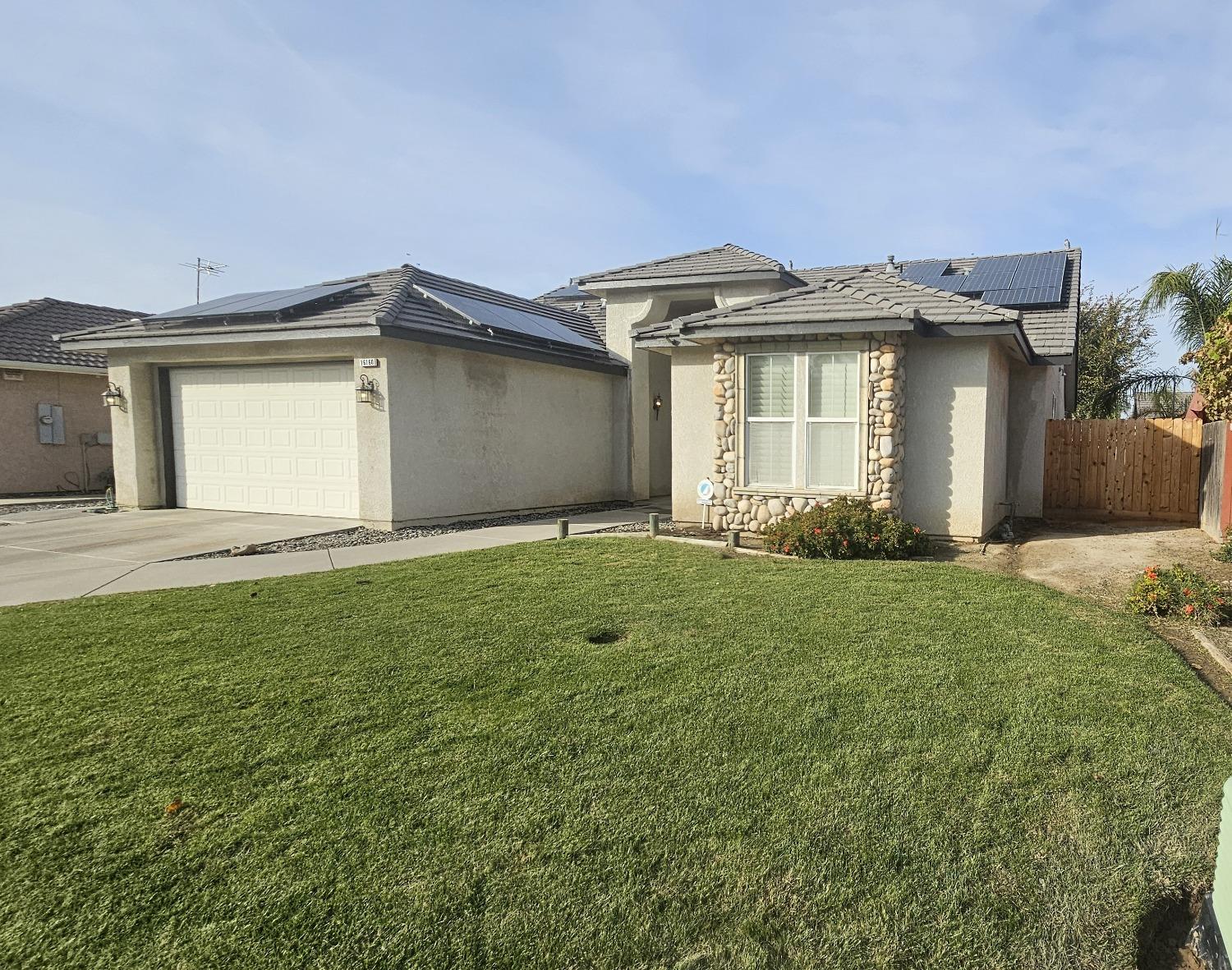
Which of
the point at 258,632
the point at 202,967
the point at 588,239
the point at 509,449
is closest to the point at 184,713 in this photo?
the point at 258,632

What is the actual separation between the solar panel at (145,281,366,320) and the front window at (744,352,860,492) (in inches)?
324

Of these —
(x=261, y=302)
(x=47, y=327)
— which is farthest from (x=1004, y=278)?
(x=47, y=327)

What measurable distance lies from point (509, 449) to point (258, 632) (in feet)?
29.4

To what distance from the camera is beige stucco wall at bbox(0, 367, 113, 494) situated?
18.8m

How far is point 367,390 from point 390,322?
1227mm

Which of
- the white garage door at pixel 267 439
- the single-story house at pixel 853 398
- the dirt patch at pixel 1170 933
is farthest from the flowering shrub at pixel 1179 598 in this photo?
the white garage door at pixel 267 439

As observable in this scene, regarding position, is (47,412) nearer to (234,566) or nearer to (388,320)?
(388,320)

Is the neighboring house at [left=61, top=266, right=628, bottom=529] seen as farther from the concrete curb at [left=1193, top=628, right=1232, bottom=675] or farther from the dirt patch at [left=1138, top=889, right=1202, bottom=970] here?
the dirt patch at [left=1138, top=889, right=1202, bottom=970]

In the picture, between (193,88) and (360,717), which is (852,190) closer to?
(193,88)

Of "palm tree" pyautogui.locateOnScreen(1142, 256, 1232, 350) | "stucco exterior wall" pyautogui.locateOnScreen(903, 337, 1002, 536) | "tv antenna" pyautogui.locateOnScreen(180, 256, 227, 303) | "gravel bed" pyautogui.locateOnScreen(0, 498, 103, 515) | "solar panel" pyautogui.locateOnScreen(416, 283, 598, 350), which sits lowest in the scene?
"gravel bed" pyautogui.locateOnScreen(0, 498, 103, 515)

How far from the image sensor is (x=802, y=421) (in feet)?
35.9

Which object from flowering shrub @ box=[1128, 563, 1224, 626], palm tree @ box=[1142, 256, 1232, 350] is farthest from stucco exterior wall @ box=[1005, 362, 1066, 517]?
flowering shrub @ box=[1128, 563, 1224, 626]

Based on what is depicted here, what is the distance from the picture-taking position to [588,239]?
70.0 ft

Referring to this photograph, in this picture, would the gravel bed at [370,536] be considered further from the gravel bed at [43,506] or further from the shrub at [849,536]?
the gravel bed at [43,506]
